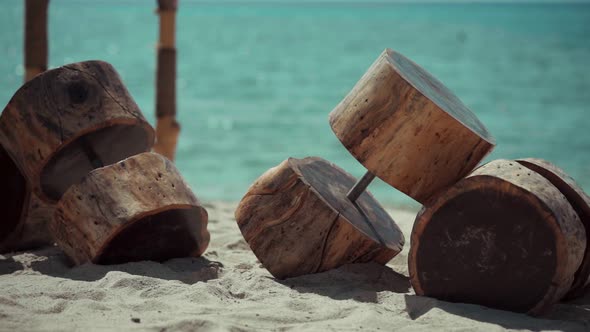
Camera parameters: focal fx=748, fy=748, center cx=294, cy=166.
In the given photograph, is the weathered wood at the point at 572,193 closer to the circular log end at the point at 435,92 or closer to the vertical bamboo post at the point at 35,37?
the circular log end at the point at 435,92

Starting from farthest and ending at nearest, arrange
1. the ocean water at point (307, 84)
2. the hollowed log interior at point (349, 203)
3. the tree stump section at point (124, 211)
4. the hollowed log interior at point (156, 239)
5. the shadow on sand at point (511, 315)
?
the ocean water at point (307, 84) → the hollowed log interior at point (349, 203) → the hollowed log interior at point (156, 239) → the tree stump section at point (124, 211) → the shadow on sand at point (511, 315)

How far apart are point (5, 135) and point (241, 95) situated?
19.4 metres

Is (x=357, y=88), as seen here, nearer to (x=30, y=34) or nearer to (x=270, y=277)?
(x=270, y=277)

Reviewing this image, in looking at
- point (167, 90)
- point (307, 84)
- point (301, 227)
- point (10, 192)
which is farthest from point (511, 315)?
point (307, 84)

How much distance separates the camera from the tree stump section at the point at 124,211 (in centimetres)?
366

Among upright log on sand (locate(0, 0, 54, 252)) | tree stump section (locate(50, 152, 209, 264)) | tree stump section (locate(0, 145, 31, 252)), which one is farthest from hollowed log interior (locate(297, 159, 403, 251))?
tree stump section (locate(0, 145, 31, 252))

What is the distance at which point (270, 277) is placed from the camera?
3.82 metres

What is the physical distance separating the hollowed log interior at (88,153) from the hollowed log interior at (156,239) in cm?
63

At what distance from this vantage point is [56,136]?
391 centimetres

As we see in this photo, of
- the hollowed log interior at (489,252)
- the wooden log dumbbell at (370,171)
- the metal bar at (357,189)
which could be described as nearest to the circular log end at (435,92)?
the wooden log dumbbell at (370,171)

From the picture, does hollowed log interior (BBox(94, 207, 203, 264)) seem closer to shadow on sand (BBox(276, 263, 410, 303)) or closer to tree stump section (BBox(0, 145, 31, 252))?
shadow on sand (BBox(276, 263, 410, 303))

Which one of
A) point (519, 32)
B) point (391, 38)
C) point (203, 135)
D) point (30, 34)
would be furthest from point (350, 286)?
point (519, 32)

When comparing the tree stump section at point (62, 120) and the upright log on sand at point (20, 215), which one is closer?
the tree stump section at point (62, 120)

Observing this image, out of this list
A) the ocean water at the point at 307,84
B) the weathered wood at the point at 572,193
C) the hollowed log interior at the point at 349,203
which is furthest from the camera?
the ocean water at the point at 307,84
